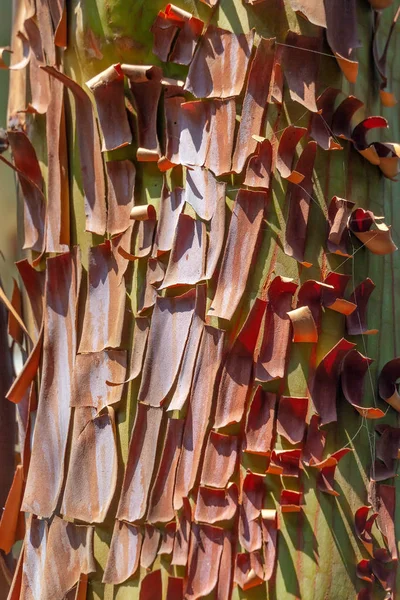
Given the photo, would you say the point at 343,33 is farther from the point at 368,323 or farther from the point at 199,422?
the point at 199,422

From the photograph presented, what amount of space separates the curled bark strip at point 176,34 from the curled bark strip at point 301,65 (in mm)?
78

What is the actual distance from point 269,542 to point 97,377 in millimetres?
196

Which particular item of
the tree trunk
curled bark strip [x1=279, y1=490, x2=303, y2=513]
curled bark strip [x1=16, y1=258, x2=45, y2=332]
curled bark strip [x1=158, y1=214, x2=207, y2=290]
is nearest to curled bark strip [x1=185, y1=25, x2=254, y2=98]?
the tree trunk

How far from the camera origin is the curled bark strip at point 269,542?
0.56 m

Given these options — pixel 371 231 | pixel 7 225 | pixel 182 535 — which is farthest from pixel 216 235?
pixel 7 225

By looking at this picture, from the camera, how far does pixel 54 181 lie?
66 centimetres

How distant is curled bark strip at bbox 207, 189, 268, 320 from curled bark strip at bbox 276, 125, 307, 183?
25 millimetres

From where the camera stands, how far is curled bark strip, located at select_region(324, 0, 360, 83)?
1.94ft

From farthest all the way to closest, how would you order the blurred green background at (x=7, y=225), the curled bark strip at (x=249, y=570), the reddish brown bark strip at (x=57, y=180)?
the blurred green background at (x=7, y=225)
the reddish brown bark strip at (x=57, y=180)
the curled bark strip at (x=249, y=570)

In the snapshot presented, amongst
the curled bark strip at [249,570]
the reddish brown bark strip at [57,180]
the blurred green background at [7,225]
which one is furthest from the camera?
the blurred green background at [7,225]

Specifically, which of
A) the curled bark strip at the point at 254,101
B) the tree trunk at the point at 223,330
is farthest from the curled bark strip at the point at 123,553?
the curled bark strip at the point at 254,101

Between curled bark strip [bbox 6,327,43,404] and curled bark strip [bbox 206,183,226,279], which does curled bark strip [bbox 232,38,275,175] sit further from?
curled bark strip [bbox 6,327,43,404]

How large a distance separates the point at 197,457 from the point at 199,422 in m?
0.03

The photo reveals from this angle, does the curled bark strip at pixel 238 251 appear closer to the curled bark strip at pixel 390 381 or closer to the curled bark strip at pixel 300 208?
the curled bark strip at pixel 300 208
